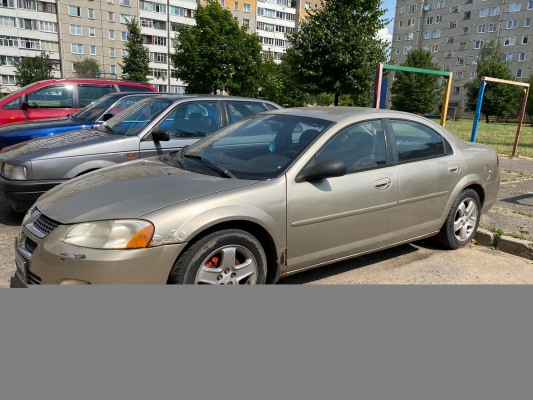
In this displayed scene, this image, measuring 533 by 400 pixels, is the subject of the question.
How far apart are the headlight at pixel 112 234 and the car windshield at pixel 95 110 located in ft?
17.8

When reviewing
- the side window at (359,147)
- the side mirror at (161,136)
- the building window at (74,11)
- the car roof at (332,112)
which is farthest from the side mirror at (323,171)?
the building window at (74,11)

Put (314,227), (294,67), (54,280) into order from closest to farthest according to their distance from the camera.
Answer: (54,280)
(314,227)
(294,67)

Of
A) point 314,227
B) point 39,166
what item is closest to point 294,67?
point 39,166

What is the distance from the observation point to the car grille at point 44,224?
279 cm

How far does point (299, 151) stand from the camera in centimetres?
348

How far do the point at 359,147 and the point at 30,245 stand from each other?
2.76m

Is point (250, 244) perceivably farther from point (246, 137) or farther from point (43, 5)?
point (43, 5)

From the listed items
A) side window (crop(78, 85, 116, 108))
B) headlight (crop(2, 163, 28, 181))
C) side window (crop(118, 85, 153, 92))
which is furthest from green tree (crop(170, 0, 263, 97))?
headlight (crop(2, 163, 28, 181))

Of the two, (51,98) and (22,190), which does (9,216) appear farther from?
(51,98)

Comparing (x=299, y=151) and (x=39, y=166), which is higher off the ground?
(x=299, y=151)

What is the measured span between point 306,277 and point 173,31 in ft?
248

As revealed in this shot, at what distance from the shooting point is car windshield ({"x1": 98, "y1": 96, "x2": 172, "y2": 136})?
5.81 m

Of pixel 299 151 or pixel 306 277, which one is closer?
pixel 299 151

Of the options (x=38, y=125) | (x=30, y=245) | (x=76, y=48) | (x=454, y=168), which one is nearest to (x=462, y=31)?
(x=76, y=48)
